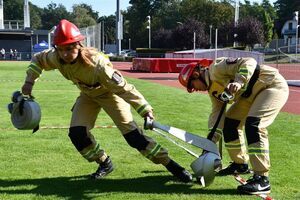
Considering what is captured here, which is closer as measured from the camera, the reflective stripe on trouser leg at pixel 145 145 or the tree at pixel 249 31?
the reflective stripe on trouser leg at pixel 145 145

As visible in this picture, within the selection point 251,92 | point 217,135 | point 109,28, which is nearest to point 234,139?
point 217,135

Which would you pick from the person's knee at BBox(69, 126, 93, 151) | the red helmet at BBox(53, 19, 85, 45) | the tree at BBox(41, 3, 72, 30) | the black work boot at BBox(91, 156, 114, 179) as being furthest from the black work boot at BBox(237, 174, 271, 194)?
the tree at BBox(41, 3, 72, 30)

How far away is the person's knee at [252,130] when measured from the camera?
5184 millimetres

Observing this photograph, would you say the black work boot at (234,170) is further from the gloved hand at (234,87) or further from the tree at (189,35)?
the tree at (189,35)

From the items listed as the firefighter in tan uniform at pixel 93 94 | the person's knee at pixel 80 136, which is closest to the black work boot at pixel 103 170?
the firefighter in tan uniform at pixel 93 94

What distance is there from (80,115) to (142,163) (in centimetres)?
145

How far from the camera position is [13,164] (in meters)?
6.62

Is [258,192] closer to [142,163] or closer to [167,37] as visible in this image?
[142,163]

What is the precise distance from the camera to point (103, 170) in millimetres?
6047

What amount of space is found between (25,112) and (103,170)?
4.07 ft

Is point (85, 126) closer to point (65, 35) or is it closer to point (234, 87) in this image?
point (65, 35)

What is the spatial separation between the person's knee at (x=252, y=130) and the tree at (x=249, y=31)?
66788mm

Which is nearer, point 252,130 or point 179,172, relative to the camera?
point 252,130

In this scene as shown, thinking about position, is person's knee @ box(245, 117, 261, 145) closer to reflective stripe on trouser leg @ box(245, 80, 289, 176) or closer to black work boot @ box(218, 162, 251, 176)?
reflective stripe on trouser leg @ box(245, 80, 289, 176)
